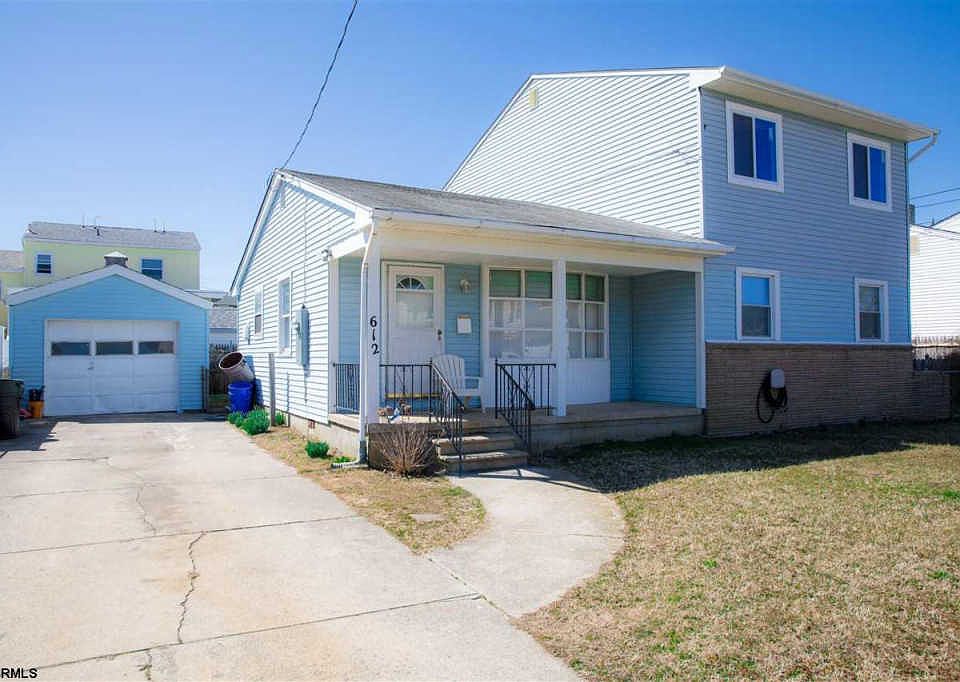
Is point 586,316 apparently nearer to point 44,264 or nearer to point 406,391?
point 406,391

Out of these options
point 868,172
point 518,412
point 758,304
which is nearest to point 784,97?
point 868,172

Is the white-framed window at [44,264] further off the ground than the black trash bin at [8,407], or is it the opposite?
the white-framed window at [44,264]

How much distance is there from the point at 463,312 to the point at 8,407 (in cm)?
773

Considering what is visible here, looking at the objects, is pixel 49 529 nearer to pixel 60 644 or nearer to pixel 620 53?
pixel 60 644

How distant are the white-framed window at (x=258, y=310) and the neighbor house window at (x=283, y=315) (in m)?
1.67

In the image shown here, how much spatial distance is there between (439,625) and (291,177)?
999 cm

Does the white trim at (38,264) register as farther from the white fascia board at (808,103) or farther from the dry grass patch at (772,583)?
the dry grass patch at (772,583)

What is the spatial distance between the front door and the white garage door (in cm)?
827

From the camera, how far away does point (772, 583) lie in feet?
14.3

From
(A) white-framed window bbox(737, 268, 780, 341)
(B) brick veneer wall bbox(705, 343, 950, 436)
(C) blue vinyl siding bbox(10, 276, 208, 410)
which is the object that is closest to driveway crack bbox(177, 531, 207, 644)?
(B) brick veneer wall bbox(705, 343, 950, 436)

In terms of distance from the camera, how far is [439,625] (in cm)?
388

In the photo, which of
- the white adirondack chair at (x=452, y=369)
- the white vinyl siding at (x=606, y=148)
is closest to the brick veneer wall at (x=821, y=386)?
the white vinyl siding at (x=606, y=148)

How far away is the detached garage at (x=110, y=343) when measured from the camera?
1472 cm

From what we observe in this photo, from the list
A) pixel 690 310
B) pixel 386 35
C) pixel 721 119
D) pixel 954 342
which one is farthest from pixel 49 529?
pixel 954 342
